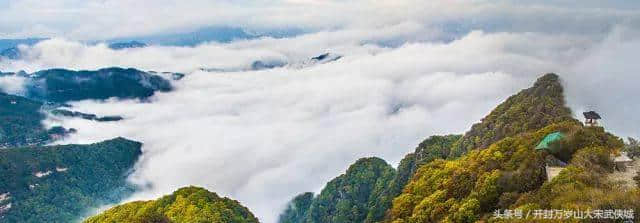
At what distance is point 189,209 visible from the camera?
82.4m

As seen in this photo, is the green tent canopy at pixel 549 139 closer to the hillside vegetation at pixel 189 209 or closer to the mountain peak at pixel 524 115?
the mountain peak at pixel 524 115

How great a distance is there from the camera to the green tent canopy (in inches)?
1708

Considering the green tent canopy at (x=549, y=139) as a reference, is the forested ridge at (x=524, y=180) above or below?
below

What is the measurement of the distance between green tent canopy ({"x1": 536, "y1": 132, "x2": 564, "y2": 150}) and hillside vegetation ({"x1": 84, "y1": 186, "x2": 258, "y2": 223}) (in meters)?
48.9

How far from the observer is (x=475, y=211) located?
38844mm

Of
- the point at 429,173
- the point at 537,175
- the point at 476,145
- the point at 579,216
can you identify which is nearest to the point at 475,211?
the point at 537,175

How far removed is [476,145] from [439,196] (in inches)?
1336

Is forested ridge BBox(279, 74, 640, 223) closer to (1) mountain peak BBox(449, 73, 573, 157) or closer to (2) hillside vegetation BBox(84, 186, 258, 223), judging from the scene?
(1) mountain peak BBox(449, 73, 573, 157)

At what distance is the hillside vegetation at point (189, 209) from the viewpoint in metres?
80.2

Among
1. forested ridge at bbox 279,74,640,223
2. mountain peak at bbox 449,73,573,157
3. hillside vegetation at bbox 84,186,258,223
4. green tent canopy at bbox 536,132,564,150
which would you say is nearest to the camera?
forested ridge at bbox 279,74,640,223

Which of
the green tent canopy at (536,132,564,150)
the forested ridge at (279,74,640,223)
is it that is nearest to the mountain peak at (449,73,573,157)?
the forested ridge at (279,74,640,223)

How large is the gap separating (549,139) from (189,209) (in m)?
54.3

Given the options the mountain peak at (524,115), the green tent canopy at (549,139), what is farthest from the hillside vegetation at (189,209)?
the green tent canopy at (549,139)

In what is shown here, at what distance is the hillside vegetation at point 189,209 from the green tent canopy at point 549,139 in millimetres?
48922
